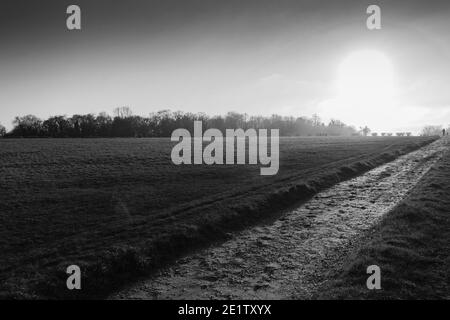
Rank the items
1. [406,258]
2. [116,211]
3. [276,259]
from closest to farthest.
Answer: [406,258]
[276,259]
[116,211]

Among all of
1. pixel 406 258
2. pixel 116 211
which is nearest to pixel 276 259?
pixel 406 258

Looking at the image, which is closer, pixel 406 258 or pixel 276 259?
pixel 406 258

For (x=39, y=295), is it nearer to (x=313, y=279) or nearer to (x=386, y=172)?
(x=313, y=279)

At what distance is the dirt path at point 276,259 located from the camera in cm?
1075

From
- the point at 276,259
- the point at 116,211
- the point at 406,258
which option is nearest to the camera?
the point at 406,258

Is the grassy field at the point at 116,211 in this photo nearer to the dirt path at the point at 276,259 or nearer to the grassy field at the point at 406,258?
the dirt path at the point at 276,259

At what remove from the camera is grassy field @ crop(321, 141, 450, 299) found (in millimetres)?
9984

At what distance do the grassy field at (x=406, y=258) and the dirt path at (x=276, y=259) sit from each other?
802 millimetres

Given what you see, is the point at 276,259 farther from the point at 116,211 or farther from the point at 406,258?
the point at 116,211

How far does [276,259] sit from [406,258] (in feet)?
15.2

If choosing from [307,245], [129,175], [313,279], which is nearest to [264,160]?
[129,175]

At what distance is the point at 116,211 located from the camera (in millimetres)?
19453
